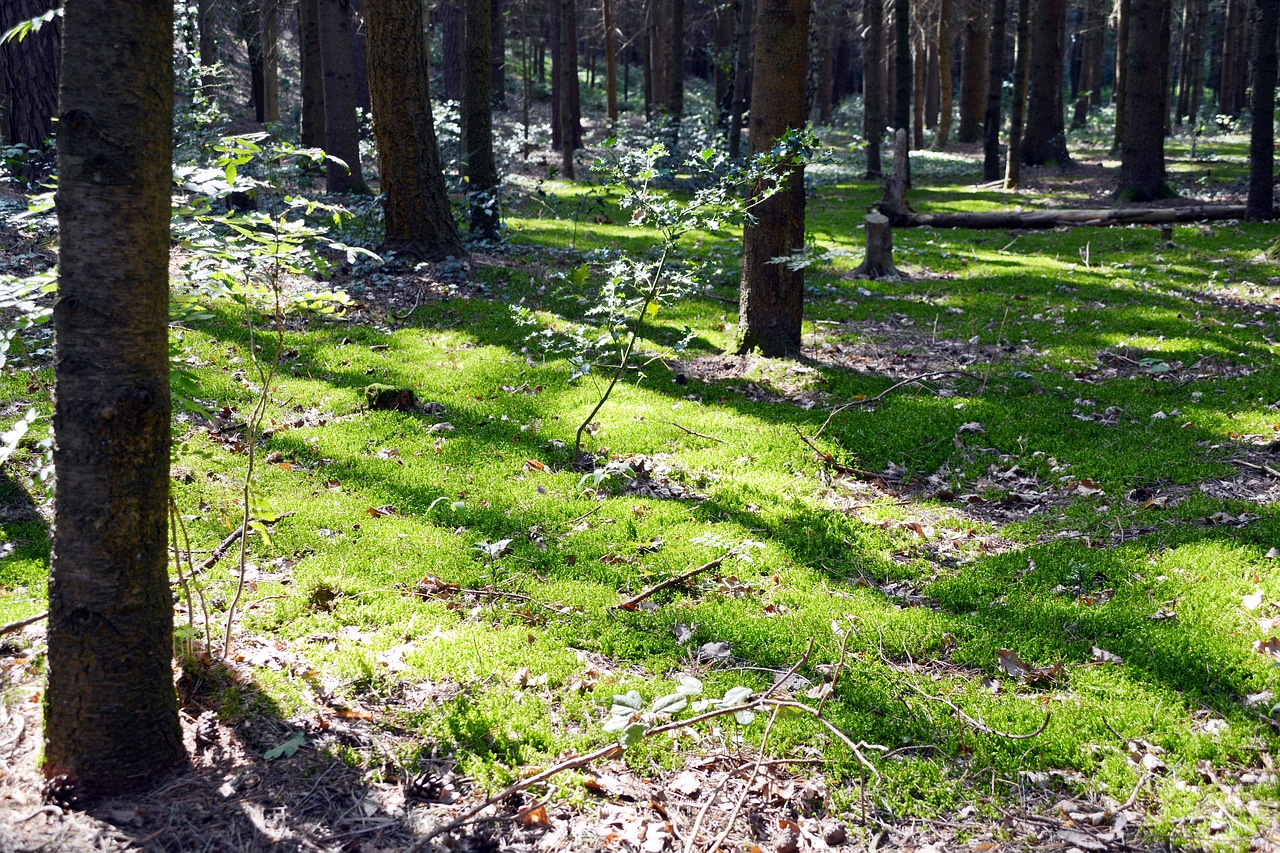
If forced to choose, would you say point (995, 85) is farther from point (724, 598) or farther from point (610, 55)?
point (724, 598)

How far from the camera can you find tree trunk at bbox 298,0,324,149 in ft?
50.0

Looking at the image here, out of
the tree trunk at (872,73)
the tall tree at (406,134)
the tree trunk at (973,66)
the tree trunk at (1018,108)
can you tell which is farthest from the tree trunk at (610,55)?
the tall tree at (406,134)

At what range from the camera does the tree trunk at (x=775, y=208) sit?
7.71 metres

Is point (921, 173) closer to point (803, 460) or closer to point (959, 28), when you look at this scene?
point (959, 28)

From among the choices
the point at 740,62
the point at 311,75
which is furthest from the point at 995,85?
the point at 311,75

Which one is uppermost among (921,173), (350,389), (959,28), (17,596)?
(959,28)

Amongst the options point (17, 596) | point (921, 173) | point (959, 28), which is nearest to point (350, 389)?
point (17, 596)

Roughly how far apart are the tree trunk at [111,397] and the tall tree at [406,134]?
28.0 ft

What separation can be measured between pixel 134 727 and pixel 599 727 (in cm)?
179

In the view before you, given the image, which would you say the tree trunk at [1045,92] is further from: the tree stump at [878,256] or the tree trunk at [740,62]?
the tree stump at [878,256]

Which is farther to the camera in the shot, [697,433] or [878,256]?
[878,256]

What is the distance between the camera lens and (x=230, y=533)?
212 inches

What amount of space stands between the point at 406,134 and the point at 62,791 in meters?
9.50

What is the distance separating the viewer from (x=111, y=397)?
2867mm
